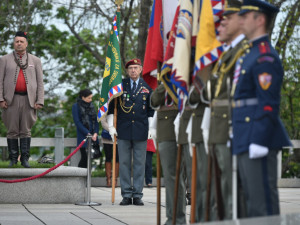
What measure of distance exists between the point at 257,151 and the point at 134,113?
17.9 feet

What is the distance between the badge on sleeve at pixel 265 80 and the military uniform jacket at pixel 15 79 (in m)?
6.07

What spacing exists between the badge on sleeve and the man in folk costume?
6.07 meters

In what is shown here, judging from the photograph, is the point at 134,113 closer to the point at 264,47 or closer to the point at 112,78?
the point at 112,78

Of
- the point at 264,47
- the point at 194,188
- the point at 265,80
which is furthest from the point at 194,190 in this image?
the point at 264,47

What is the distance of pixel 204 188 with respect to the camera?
5.91 metres

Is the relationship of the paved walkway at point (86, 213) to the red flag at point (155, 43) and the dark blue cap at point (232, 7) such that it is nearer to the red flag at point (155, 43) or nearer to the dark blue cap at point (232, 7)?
the red flag at point (155, 43)

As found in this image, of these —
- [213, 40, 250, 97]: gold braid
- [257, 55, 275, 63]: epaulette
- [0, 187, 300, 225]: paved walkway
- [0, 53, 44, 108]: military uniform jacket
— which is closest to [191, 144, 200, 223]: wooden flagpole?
[213, 40, 250, 97]: gold braid

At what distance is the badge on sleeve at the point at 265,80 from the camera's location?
511 cm

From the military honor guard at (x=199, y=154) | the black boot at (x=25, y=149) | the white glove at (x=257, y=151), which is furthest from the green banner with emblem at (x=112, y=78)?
the white glove at (x=257, y=151)

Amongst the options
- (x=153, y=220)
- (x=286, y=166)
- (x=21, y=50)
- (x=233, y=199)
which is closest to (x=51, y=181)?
(x=21, y=50)

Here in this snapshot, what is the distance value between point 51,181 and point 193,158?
17.5 feet

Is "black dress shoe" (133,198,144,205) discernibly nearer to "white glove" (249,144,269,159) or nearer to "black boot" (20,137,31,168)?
"black boot" (20,137,31,168)

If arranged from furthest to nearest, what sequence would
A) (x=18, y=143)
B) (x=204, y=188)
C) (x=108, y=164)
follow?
(x=108, y=164) < (x=18, y=143) < (x=204, y=188)

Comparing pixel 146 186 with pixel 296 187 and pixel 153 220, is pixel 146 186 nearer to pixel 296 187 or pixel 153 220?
pixel 296 187
